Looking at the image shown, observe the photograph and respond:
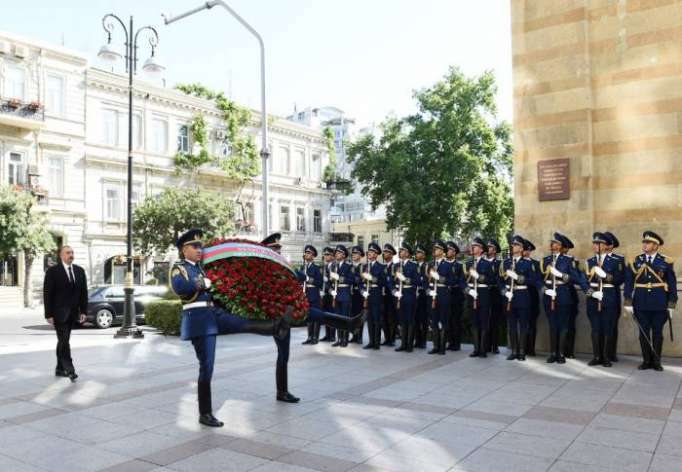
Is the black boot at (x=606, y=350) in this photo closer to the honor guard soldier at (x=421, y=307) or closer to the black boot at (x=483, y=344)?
the black boot at (x=483, y=344)

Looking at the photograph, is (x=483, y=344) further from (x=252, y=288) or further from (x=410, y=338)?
(x=252, y=288)

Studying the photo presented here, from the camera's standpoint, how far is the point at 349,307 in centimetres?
1278

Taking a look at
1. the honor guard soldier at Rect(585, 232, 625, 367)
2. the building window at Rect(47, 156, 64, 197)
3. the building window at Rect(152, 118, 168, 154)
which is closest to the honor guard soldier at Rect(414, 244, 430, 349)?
the honor guard soldier at Rect(585, 232, 625, 367)

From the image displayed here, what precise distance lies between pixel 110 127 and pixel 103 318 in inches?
828

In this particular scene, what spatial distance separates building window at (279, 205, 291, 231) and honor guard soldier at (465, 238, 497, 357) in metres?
37.7

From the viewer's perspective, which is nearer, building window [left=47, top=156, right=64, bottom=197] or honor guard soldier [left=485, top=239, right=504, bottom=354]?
honor guard soldier [left=485, top=239, right=504, bottom=354]

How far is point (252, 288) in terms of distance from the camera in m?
7.11

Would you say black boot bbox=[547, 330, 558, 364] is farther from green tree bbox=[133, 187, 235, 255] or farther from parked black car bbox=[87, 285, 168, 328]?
green tree bbox=[133, 187, 235, 255]

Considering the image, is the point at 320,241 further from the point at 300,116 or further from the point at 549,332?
the point at 549,332

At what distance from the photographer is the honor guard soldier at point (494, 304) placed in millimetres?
11117

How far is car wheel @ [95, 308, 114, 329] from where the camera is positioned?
2002 centimetres

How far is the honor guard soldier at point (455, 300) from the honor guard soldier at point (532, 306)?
1.31 metres

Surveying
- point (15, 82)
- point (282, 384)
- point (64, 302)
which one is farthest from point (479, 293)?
point (15, 82)

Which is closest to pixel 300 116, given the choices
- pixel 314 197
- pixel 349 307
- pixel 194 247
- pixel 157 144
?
pixel 314 197
